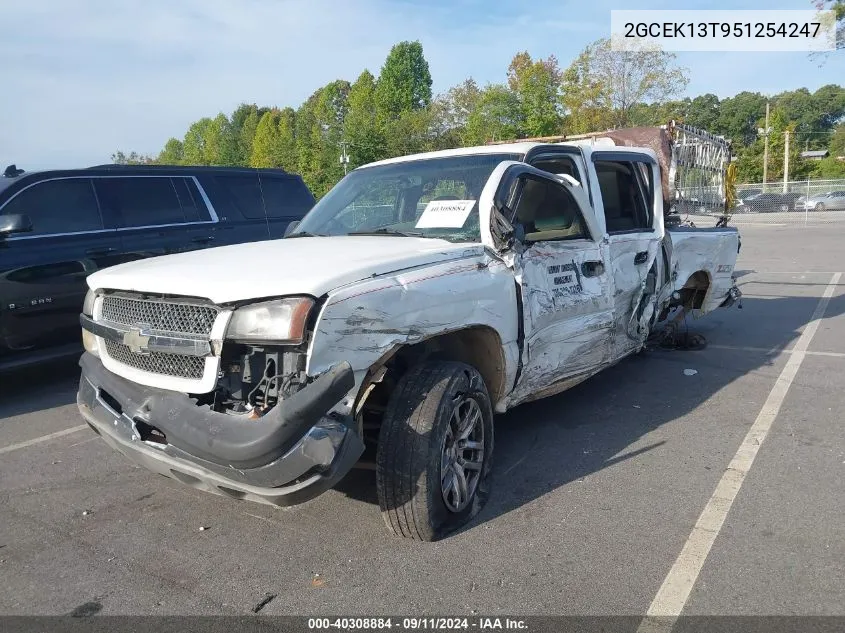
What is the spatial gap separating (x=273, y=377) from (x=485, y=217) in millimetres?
1603

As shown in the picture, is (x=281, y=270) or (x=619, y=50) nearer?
(x=281, y=270)

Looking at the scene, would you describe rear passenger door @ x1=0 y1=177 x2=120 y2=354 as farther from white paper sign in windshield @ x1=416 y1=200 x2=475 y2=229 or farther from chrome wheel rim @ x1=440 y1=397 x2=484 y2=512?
chrome wheel rim @ x1=440 y1=397 x2=484 y2=512

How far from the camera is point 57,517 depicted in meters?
3.64

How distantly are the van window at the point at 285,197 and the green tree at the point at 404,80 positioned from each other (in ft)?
129

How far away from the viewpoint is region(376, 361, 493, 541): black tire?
3.07 meters

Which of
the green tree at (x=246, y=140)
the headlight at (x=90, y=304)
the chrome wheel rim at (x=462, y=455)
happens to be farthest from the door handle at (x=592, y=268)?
the green tree at (x=246, y=140)

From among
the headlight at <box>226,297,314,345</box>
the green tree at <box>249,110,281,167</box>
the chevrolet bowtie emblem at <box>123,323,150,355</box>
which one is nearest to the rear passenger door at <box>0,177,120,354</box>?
the chevrolet bowtie emblem at <box>123,323,150,355</box>

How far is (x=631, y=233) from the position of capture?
5.18 metres

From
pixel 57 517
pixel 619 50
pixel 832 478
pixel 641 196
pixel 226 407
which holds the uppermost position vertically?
pixel 619 50

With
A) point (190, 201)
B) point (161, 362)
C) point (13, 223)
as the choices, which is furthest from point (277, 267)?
point (190, 201)

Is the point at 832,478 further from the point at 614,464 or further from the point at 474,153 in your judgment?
the point at 474,153

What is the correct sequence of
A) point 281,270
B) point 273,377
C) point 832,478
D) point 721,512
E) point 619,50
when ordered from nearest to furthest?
point 273,377 → point 281,270 → point 721,512 → point 832,478 → point 619,50

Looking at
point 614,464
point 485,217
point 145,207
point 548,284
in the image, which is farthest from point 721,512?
point 145,207

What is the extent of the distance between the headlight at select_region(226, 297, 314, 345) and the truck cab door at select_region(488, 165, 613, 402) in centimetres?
147
